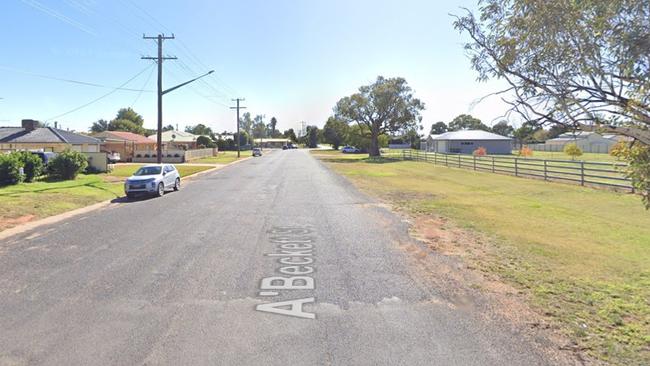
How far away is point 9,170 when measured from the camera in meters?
19.8

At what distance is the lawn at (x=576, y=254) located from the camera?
196 inches

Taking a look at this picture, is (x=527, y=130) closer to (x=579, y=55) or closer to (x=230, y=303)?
(x=579, y=55)

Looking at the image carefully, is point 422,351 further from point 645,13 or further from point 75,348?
point 645,13

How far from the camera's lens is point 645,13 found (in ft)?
13.0

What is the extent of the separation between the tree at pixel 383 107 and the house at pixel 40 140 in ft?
118

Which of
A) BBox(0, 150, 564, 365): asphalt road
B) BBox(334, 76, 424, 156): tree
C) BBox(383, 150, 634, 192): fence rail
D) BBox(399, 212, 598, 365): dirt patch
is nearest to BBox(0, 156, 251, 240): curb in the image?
BBox(0, 150, 564, 365): asphalt road

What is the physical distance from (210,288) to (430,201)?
39.9ft

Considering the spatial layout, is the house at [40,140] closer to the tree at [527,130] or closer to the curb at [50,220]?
the curb at [50,220]

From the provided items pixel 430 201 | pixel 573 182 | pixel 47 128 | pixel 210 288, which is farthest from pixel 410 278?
pixel 47 128

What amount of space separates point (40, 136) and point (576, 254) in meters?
42.4

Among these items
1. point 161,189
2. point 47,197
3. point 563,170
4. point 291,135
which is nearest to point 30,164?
point 47,197

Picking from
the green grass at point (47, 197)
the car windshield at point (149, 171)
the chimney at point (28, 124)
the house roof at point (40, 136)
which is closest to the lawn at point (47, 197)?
the green grass at point (47, 197)

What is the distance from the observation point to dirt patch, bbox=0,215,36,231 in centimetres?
1181

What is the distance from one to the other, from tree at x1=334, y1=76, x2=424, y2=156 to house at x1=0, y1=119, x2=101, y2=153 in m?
36.0
